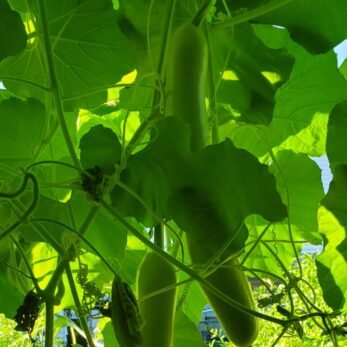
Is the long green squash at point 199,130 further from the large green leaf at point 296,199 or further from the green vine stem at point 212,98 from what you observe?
the large green leaf at point 296,199

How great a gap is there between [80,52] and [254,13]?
239 mm

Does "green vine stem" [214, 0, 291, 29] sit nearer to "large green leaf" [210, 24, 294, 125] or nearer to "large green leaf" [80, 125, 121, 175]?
"large green leaf" [210, 24, 294, 125]

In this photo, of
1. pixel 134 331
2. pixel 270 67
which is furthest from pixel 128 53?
pixel 134 331

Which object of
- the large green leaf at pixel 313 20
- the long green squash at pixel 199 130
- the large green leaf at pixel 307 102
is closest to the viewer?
the long green squash at pixel 199 130

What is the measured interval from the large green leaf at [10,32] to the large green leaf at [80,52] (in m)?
0.11

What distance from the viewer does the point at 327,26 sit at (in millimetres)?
682

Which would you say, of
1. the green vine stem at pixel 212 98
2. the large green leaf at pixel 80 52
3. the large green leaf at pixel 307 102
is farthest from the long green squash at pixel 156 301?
the large green leaf at pixel 307 102

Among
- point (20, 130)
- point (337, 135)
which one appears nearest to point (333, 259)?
point (337, 135)

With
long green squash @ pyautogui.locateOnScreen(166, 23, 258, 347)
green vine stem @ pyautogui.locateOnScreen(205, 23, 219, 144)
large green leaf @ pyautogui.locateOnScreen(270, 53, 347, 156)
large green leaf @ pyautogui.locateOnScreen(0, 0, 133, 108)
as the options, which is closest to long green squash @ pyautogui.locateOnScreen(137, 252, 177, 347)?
long green squash @ pyautogui.locateOnScreen(166, 23, 258, 347)

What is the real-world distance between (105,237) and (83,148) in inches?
7.2

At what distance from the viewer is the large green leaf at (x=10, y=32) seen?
58 cm

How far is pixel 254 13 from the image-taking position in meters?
0.61

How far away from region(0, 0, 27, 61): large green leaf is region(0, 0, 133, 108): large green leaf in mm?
113

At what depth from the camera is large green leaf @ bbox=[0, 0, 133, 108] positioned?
71 cm
